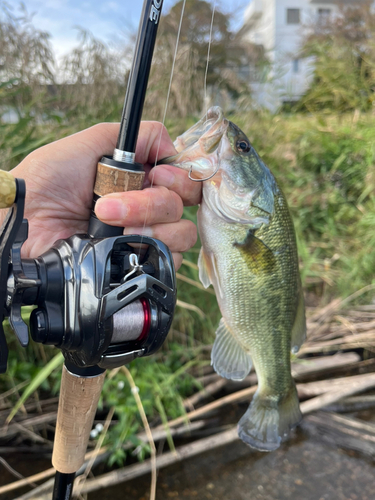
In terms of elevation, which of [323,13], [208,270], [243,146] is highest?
[323,13]

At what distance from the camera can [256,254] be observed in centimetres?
138

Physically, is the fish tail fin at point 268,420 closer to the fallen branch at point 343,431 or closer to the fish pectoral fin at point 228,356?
the fish pectoral fin at point 228,356

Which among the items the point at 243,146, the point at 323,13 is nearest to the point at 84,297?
the point at 243,146

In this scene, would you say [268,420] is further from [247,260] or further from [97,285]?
[97,285]

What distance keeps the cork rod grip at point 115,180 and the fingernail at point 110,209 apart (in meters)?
0.04

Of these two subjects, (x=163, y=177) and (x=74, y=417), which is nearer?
(x=74, y=417)

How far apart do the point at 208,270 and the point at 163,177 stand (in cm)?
36

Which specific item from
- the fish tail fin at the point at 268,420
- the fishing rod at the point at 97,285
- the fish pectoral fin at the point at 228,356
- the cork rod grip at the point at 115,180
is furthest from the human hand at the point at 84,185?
the fish tail fin at the point at 268,420

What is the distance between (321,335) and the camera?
134 inches

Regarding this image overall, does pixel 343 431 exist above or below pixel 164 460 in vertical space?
above

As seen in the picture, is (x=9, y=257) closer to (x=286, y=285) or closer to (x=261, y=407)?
(x=286, y=285)

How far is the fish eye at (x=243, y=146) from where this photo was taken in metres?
1.35

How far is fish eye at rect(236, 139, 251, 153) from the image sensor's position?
4.42 ft

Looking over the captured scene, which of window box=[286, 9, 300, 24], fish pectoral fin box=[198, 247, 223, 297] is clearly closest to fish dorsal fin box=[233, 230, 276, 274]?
fish pectoral fin box=[198, 247, 223, 297]
